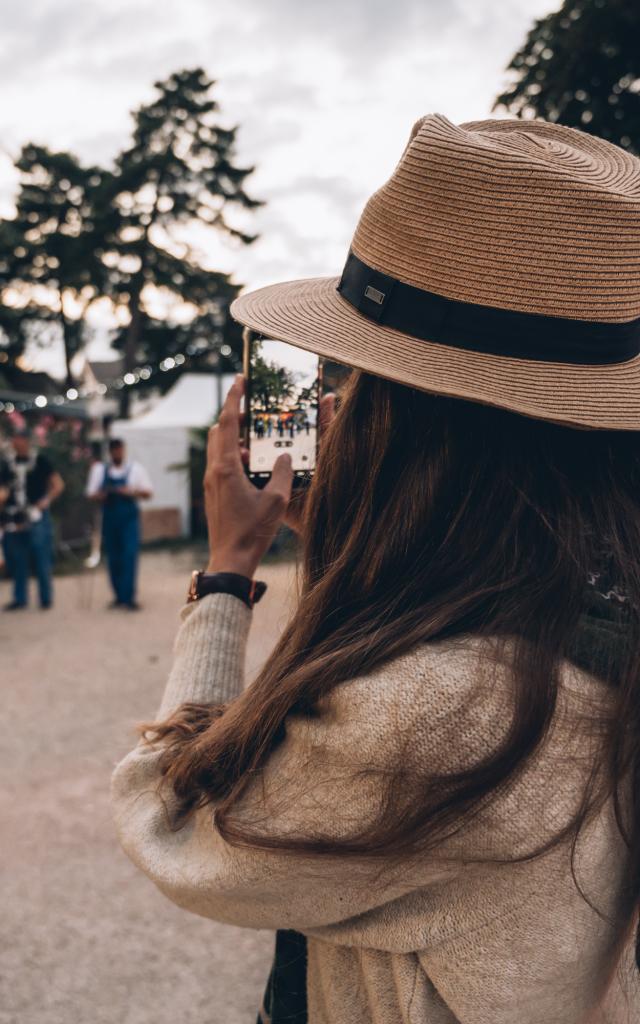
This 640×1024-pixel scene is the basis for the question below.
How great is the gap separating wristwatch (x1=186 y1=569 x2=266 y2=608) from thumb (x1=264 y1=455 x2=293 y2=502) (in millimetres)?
132

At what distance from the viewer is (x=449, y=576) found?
0.80 metres

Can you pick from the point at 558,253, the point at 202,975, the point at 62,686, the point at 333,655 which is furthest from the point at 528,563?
the point at 62,686

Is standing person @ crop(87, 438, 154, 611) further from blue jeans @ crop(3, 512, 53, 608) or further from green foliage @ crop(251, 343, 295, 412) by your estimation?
green foliage @ crop(251, 343, 295, 412)

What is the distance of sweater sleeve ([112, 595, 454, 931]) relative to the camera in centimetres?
74

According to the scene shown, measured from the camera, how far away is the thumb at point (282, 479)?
44.8 inches

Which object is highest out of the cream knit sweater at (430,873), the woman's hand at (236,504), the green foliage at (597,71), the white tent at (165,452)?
the green foliage at (597,71)

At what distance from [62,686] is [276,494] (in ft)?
15.6

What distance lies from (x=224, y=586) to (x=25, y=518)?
735 centimetres

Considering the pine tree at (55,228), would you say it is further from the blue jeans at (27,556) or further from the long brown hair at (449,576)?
the long brown hair at (449,576)

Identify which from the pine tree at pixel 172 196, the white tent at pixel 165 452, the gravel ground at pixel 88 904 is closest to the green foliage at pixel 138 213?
the pine tree at pixel 172 196

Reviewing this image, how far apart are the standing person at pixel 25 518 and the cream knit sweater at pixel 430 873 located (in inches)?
292

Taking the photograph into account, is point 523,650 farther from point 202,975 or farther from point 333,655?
point 202,975

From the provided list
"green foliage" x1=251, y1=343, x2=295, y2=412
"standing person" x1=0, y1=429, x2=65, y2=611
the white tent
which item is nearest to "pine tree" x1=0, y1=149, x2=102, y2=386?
the white tent

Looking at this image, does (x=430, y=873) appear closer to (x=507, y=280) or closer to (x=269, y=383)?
(x=507, y=280)
